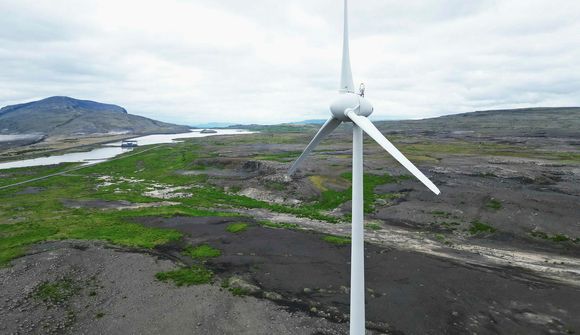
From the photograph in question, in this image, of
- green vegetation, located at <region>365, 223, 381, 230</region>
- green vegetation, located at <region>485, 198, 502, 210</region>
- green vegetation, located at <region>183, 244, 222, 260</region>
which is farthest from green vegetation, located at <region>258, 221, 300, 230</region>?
green vegetation, located at <region>485, 198, 502, 210</region>

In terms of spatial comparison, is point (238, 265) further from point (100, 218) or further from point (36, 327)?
point (100, 218)

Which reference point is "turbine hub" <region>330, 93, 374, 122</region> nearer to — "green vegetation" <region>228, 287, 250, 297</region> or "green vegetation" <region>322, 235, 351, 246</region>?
"green vegetation" <region>228, 287, 250, 297</region>

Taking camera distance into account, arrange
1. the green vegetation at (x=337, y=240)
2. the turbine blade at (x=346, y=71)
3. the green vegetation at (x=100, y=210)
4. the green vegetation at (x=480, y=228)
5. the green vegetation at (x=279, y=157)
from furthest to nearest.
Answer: the green vegetation at (x=279, y=157), the green vegetation at (x=480, y=228), the green vegetation at (x=100, y=210), the green vegetation at (x=337, y=240), the turbine blade at (x=346, y=71)

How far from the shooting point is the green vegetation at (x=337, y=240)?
43906mm

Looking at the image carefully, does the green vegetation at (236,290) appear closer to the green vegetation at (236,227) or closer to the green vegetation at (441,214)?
the green vegetation at (236,227)

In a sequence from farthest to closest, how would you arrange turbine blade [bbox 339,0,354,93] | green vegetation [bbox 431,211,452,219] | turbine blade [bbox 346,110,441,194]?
green vegetation [bbox 431,211,452,219] → turbine blade [bbox 339,0,354,93] → turbine blade [bbox 346,110,441,194]

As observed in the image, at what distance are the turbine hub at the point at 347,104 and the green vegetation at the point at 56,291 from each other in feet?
100

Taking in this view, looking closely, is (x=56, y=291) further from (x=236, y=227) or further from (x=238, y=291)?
(x=236, y=227)

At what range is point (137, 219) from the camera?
55.1 meters

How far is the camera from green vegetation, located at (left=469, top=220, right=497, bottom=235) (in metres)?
49.0

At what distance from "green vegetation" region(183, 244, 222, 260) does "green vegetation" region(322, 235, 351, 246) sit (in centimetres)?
1387

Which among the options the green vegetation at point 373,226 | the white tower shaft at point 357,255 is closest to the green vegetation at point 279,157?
the green vegetation at point 373,226

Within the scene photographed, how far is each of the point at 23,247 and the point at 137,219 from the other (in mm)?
15035

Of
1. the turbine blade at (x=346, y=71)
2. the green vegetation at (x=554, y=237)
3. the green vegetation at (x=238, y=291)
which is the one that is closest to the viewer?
the turbine blade at (x=346, y=71)
